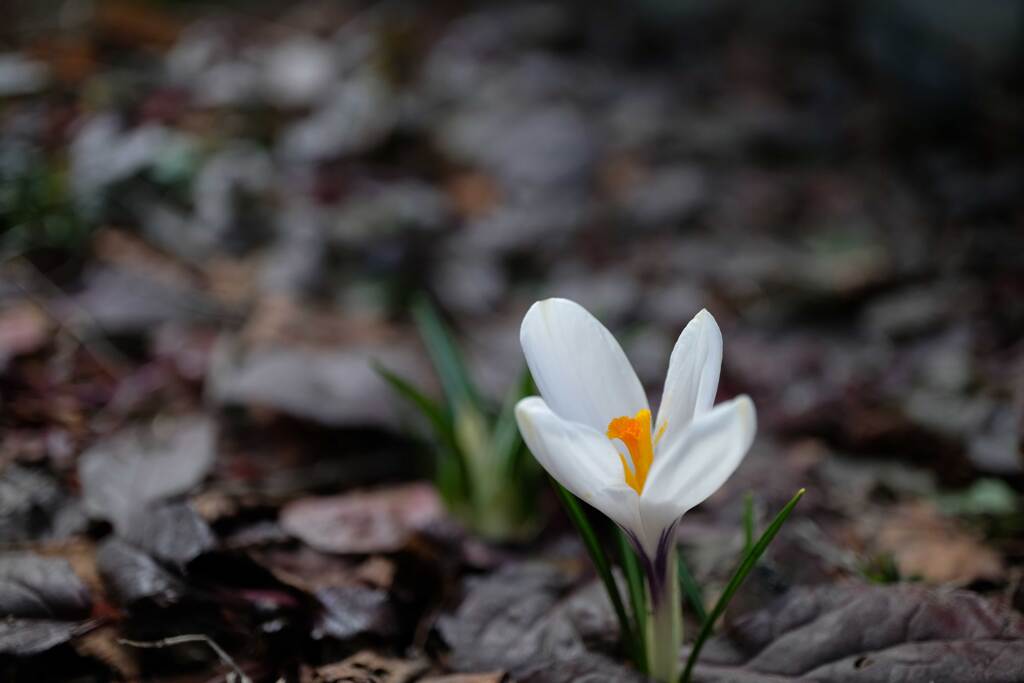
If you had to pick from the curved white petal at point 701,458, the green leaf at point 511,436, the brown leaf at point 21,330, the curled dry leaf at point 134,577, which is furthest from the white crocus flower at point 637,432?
the brown leaf at point 21,330

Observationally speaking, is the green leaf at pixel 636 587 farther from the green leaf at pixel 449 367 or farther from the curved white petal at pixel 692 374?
the green leaf at pixel 449 367

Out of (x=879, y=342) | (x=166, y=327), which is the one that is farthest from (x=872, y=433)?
(x=166, y=327)

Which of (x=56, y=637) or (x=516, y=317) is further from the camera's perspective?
(x=516, y=317)

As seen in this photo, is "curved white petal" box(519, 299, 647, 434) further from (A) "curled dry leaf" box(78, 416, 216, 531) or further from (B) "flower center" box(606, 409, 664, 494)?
(A) "curled dry leaf" box(78, 416, 216, 531)

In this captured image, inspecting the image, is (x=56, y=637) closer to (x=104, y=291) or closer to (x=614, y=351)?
(x=614, y=351)

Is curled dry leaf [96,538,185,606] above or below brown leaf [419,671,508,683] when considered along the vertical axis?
above

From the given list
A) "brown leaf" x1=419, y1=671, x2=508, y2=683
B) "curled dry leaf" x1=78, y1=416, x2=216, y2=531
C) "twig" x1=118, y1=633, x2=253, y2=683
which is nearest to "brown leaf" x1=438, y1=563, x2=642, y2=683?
"brown leaf" x1=419, y1=671, x2=508, y2=683
